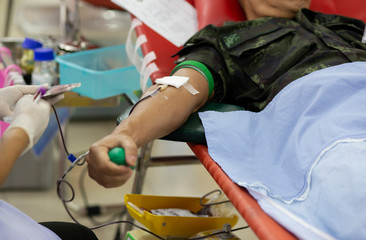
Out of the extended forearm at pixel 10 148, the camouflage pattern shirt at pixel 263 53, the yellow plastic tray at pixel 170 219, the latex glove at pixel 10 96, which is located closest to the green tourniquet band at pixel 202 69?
the camouflage pattern shirt at pixel 263 53

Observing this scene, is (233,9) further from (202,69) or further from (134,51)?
(202,69)

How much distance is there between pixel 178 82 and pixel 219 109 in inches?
6.4

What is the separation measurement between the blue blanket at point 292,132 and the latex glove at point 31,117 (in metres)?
0.41

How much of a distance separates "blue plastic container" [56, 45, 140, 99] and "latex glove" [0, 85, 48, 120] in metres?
0.68

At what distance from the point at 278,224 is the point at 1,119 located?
1.82 ft

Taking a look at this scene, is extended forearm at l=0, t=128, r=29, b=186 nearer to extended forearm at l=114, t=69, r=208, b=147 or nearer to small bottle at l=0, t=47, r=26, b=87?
extended forearm at l=114, t=69, r=208, b=147

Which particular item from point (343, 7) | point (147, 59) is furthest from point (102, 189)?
point (343, 7)

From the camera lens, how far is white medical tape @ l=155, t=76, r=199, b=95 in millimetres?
1272

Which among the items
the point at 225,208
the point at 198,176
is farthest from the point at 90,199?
the point at 225,208

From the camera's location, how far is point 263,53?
1504mm

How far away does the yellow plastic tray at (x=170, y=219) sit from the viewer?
4.24ft

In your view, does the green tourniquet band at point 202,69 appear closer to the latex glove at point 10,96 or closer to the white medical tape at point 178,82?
the white medical tape at point 178,82

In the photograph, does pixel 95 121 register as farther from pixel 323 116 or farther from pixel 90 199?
pixel 323 116

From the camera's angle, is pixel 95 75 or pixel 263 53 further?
pixel 95 75
